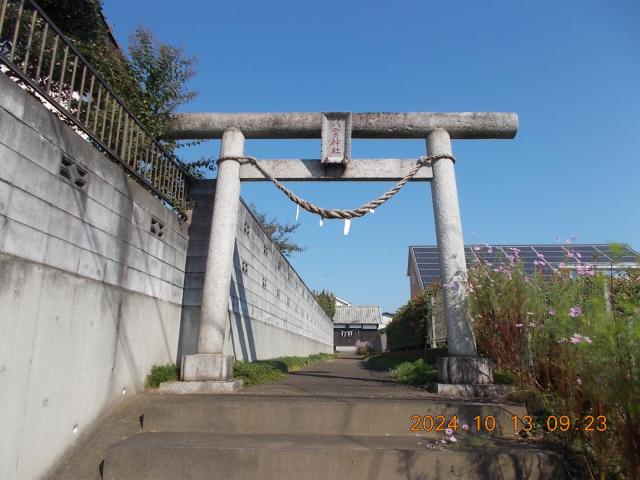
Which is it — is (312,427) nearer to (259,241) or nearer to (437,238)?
(437,238)

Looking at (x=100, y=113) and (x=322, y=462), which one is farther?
(x=100, y=113)

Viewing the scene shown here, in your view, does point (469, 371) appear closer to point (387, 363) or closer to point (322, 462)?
point (322, 462)

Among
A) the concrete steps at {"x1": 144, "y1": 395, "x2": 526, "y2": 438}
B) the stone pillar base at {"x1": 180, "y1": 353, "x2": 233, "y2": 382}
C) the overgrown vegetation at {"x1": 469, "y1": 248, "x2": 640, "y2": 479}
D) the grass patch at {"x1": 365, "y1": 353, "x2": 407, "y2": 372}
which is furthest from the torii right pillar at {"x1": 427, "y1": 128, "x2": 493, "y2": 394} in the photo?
the grass patch at {"x1": 365, "y1": 353, "x2": 407, "y2": 372}

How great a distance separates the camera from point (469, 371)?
490cm

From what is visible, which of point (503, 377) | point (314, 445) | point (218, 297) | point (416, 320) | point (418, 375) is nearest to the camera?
point (314, 445)

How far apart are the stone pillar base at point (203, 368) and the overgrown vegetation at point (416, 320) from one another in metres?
5.93

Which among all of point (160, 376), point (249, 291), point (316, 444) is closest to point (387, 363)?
point (249, 291)

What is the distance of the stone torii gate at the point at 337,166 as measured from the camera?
527cm

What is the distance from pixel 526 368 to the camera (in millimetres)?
4348

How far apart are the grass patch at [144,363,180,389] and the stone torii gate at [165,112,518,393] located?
42 centimetres

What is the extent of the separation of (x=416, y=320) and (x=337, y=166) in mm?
7037

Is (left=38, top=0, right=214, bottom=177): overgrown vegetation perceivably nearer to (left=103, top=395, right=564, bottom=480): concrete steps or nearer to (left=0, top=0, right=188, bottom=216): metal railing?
(left=0, top=0, right=188, bottom=216): metal railing

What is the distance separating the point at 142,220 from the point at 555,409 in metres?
4.67

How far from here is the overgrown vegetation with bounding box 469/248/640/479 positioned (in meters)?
2.63
